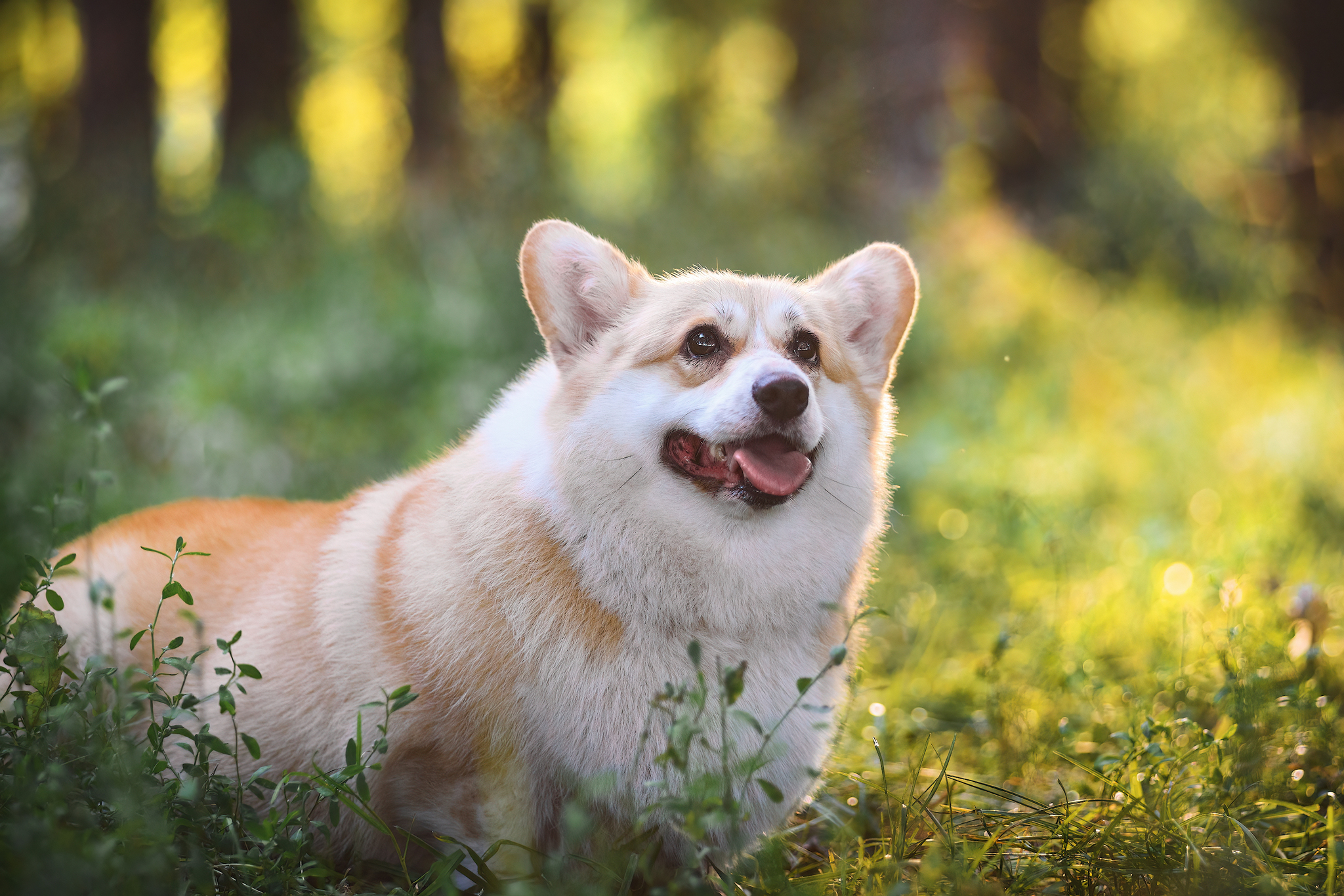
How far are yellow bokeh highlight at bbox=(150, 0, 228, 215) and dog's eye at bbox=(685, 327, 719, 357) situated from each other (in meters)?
7.52

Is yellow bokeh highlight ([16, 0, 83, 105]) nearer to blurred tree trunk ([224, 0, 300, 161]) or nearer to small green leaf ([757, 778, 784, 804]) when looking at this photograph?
blurred tree trunk ([224, 0, 300, 161])

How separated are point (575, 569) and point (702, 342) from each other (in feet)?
2.36

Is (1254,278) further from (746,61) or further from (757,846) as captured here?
(746,61)

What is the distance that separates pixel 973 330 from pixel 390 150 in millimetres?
8592

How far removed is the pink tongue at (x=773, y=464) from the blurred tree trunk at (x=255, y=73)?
8870 millimetres

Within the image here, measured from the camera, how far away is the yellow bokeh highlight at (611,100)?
9211mm


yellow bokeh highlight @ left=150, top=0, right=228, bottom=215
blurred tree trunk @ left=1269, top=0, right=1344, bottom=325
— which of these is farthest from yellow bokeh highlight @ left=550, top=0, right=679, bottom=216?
blurred tree trunk @ left=1269, top=0, right=1344, bottom=325

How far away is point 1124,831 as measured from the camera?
2.47 meters

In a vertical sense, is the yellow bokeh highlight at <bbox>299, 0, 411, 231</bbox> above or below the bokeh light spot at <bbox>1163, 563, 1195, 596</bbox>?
above

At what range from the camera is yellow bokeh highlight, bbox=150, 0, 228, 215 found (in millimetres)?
9062

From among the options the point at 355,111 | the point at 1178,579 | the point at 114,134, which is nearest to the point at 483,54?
the point at 114,134

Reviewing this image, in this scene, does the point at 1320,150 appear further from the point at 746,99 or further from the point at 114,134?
the point at 114,134

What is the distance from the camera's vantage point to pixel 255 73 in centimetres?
991

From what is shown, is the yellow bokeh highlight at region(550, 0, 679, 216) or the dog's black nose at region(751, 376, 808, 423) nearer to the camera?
the dog's black nose at region(751, 376, 808, 423)
